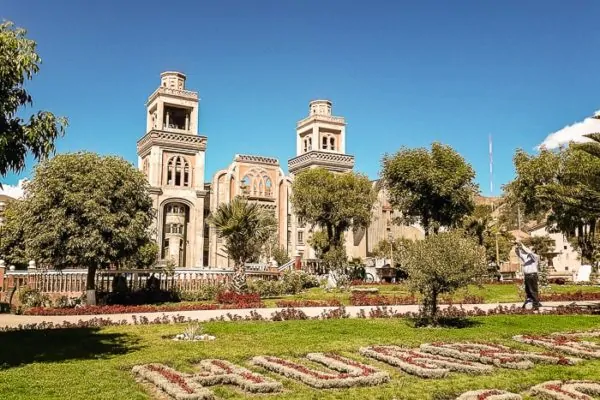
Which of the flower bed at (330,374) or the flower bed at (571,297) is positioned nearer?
the flower bed at (330,374)

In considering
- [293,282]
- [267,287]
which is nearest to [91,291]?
[267,287]

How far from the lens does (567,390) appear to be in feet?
25.2

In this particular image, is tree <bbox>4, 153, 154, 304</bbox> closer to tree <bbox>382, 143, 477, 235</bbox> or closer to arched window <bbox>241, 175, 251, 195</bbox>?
tree <bbox>382, 143, 477, 235</bbox>

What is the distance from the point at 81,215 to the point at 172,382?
52.6ft

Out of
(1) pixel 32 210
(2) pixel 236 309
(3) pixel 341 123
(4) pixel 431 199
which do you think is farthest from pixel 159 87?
(2) pixel 236 309

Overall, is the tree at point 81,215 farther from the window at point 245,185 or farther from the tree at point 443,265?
the window at point 245,185

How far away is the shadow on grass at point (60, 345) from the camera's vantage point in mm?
10211

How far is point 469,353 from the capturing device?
1037cm

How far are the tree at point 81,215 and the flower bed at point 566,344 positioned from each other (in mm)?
15784

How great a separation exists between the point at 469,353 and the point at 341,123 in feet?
184

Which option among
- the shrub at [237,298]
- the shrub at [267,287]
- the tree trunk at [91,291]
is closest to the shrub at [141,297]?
the tree trunk at [91,291]

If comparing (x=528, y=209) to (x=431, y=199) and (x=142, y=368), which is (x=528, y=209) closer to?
(x=431, y=199)

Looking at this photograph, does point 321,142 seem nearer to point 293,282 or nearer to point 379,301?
point 293,282

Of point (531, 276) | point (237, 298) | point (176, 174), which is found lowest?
point (237, 298)
